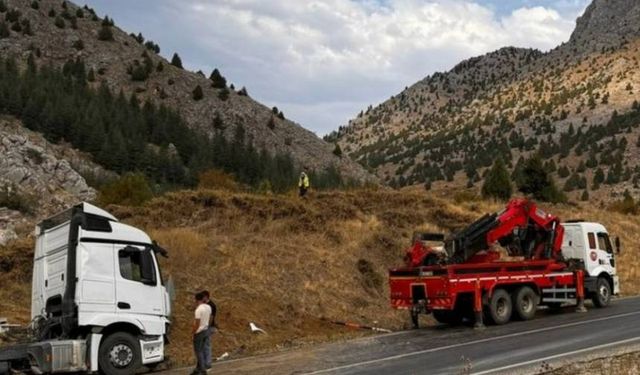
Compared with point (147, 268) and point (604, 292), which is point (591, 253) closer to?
point (604, 292)

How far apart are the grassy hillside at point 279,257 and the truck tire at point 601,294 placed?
20.3 ft

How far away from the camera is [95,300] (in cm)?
1400

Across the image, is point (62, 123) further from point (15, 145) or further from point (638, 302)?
point (638, 302)

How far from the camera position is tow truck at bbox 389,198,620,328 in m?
19.0

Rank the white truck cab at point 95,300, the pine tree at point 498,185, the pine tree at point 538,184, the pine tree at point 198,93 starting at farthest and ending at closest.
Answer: the pine tree at point 198,93 → the pine tree at point 538,184 → the pine tree at point 498,185 → the white truck cab at point 95,300

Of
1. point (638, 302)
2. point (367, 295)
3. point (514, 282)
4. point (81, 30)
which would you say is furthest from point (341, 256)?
point (81, 30)

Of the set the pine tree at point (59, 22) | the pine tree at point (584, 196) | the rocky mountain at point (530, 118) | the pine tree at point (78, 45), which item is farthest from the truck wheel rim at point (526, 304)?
the pine tree at point (59, 22)

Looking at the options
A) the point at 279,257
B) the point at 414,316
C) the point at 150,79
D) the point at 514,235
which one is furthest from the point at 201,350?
the point at 150,79

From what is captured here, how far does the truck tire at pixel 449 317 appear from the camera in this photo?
20812mm

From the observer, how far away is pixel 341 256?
87.7 feet

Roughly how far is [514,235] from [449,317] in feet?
11.4

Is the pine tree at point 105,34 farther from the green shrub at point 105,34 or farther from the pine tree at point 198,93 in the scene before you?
the pine tree at point 198,93

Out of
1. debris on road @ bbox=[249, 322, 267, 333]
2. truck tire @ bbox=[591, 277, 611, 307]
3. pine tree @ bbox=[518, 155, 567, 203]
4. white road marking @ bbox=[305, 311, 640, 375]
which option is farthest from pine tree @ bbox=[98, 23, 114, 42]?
white road marking @ bbox=[305, 311, 640, 375]

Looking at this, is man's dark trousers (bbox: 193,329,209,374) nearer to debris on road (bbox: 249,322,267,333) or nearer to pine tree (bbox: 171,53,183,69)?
debris on road (bbox: 249,322,267,333)
